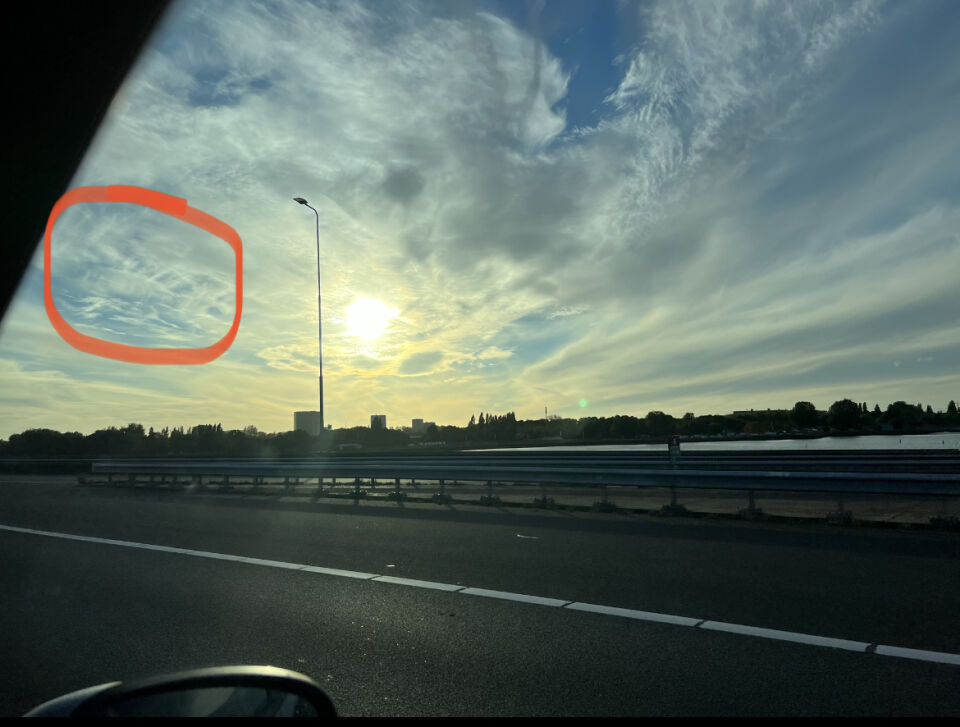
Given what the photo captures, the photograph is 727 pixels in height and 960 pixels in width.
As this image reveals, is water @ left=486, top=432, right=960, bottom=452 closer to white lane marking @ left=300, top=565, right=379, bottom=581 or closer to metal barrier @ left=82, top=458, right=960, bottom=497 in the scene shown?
metal barrier @ left=82, top=458, right=960, bottom=497

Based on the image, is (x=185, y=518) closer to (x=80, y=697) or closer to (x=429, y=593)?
(x=429, y=593)

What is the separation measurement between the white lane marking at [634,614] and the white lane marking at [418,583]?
4.90 feet

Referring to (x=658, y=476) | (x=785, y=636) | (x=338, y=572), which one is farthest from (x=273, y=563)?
(x=658, y=476)

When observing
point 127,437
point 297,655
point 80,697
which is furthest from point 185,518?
point 127,437

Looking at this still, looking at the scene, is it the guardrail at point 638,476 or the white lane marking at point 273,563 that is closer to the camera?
the white lane marking at point 273,563

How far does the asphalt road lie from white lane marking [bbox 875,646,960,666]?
0.27 ft

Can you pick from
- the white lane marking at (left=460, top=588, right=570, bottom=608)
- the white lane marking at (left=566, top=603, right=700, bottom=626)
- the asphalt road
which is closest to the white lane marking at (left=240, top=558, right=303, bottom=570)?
the asphalt road

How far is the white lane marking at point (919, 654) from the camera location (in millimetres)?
5030

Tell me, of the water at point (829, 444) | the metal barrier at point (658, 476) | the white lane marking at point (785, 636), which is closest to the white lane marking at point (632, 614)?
the white lane marking at point (785, 636)

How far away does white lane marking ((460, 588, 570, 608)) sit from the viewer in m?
7.11

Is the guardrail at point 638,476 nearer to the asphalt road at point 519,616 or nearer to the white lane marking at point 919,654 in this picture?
the asphalt road at point 519,616

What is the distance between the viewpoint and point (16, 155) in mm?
4180

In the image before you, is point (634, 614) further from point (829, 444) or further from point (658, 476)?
point (829, 444)

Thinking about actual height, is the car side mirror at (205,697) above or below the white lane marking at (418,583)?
above
